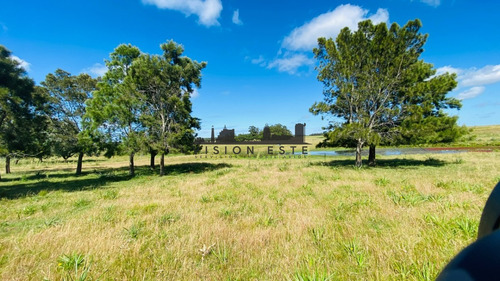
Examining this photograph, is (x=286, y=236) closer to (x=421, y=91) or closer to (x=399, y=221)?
(x=399, y=221)

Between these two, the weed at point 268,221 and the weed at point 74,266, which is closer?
the weed at point 74,266

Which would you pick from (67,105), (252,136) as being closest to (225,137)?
(252,136)

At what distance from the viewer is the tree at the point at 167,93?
1814 centimetres

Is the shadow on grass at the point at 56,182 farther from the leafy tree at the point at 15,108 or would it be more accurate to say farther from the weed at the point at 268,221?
the weed at the point at 268,221

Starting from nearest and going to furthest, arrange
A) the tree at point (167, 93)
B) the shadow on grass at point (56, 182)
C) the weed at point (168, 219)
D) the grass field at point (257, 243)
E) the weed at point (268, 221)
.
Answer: the grass field at point (257, 243) → the weed at point (268, 221) → the weed at point (168, 219) → the shadow on grass at point (56, 182) → the tree at point (167, 93)

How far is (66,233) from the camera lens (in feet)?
15.2

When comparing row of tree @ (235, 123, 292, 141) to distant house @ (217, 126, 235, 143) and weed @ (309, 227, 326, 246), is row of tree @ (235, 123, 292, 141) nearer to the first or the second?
distant house @ (217, 126, 235, 143)

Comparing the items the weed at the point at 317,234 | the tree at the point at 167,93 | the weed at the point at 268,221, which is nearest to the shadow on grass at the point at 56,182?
the tree at the point at 167,93

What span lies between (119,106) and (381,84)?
24877 millimetres

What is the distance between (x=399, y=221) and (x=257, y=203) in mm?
4338

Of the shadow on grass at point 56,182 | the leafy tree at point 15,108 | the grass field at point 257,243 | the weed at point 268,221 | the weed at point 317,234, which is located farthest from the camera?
the leafy tree at point 15,108

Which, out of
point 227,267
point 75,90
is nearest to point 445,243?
point 227,267

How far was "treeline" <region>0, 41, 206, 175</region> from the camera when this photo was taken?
59.8 feet

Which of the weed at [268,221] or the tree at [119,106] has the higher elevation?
the tree at [119,106]
